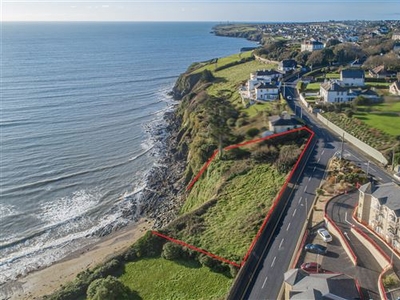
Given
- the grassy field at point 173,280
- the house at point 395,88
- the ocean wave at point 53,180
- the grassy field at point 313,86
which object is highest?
the house at point 395,88

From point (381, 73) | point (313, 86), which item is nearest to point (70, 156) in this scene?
point (313, 86)

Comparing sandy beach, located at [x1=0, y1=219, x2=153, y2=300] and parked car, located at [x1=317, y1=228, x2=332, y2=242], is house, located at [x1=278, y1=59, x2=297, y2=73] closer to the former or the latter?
sandy beach, located at [x1=0, y1=219, x2=153, y2=300]

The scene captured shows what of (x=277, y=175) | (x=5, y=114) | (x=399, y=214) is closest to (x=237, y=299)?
(x=399, y=214)

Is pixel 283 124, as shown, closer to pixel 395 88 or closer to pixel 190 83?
pixel 395 88

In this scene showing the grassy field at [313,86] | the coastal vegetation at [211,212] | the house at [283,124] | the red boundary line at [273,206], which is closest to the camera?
the coastal vegetation at [211,212]

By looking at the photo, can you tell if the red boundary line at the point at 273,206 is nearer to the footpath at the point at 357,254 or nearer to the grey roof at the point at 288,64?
the footpath at the point at 357,254

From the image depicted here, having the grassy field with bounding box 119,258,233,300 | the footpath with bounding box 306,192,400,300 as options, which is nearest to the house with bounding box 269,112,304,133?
the footpath with bounding box 306,192,400,300

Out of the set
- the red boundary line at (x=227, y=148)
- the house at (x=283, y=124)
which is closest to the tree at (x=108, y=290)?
the red boundary line at (x=227, y=148)
